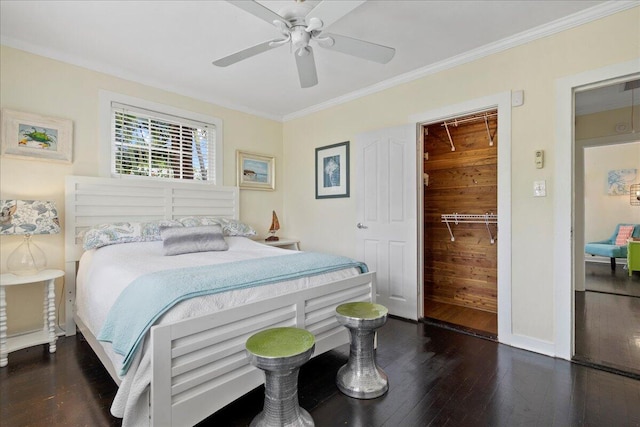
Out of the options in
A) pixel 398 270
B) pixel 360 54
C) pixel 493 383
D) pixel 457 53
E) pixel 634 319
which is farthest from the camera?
pixel 398 270

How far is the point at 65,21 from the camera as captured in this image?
7.77ft

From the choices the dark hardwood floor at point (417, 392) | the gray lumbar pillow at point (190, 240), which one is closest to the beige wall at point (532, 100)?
the dark hardwood floor at point (417, 392)

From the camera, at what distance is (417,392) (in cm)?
193

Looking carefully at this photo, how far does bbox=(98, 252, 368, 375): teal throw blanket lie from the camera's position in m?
1.45

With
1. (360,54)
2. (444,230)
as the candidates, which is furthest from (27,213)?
(444,230)

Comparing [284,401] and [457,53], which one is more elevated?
[457,53]

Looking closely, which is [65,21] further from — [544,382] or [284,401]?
[544,382]

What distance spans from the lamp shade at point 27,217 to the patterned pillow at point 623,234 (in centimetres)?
845

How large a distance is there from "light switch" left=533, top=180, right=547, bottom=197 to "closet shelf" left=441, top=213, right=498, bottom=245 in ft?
3.53

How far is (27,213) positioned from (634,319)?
18.4 ft

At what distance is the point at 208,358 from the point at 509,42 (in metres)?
3.26

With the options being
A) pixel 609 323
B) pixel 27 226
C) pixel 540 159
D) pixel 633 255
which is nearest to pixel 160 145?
pixel 27 226

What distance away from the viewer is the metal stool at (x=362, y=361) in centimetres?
190

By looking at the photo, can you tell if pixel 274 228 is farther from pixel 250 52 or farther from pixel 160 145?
pixel 250 52
